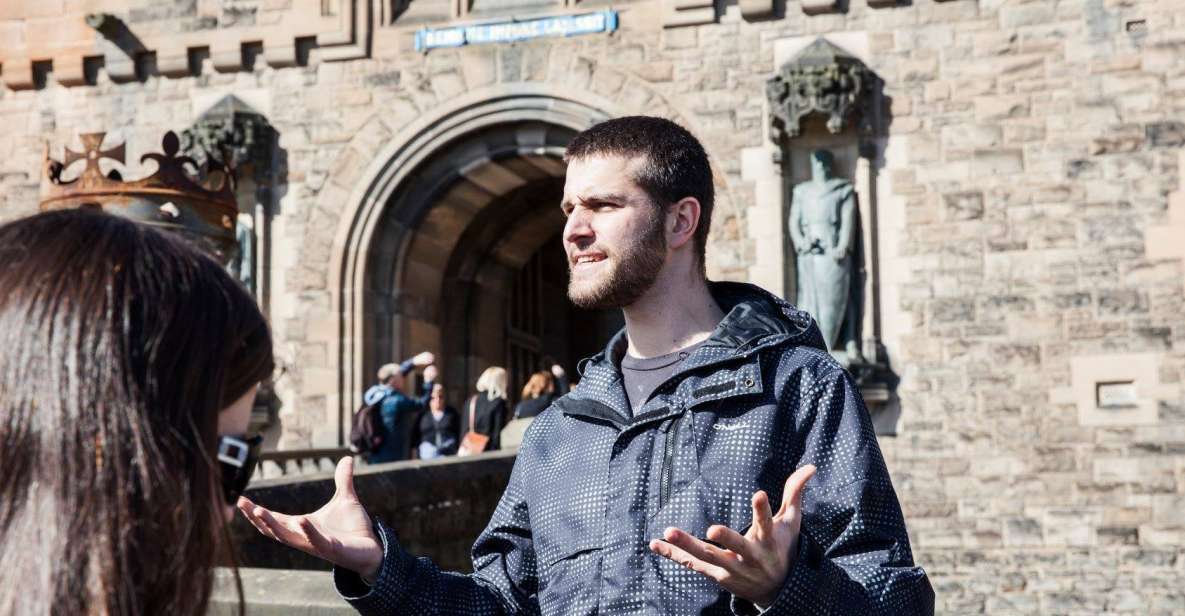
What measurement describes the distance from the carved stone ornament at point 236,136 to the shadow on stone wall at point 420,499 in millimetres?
5059

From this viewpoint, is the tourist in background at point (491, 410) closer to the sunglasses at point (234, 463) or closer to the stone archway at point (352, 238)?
the stone archway at point (352, 238)

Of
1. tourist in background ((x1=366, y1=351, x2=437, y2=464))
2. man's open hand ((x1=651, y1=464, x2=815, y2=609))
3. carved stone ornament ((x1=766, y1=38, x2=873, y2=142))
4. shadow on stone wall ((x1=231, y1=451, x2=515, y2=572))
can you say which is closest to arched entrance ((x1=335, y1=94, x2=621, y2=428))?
carved stone ornament ((x1=766, y1=38, x2=873, y2=142))

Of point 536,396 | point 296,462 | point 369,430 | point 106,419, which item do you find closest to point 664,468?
point 106,419

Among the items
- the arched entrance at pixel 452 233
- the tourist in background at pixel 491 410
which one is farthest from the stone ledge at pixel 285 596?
the arched entrance at pixel 452 233

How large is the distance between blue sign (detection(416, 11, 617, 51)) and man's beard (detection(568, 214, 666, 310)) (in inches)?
414

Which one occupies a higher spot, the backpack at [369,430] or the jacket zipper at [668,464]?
the jacket zipper at [668,464]

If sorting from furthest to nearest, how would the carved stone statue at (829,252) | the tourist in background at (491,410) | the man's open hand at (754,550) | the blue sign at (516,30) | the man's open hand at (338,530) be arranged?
the blue sign at (516,30)
the carved stone statue at (829,252)
the tourist in background at (491,410)
the man's open hand at (338,530)
the man's open hand at (754,550)

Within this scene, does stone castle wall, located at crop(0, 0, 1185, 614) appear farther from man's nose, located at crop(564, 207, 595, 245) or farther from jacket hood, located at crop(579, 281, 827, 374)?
man's nose, located at crop(564, 207, 595, 245)

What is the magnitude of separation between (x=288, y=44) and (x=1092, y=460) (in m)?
7.16

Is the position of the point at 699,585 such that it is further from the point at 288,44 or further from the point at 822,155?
the point at 288,44

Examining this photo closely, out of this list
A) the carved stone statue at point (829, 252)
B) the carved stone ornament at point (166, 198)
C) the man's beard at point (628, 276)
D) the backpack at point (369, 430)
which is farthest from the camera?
the carved stone statue at point (829, 252)

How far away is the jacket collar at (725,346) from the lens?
2.60 m

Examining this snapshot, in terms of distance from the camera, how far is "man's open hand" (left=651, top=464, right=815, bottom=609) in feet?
6.76

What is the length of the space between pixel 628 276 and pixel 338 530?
0.63 m
